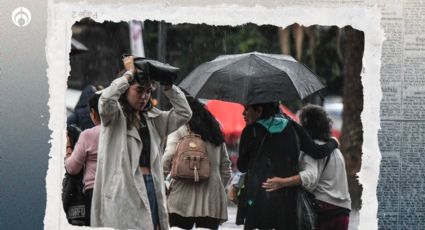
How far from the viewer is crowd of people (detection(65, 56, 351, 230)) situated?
6691 mm

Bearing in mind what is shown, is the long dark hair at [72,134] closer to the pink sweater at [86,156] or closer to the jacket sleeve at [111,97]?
the pink sweater at [86,156]

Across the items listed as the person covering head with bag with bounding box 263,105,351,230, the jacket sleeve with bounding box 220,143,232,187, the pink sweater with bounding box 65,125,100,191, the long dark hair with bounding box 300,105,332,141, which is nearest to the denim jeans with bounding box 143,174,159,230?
the pink sweater with bounding box 65,125,100,191

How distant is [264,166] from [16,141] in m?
1.82

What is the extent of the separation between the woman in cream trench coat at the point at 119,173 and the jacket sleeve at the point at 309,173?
1095mm

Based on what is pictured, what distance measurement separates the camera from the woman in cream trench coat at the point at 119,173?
6637mm

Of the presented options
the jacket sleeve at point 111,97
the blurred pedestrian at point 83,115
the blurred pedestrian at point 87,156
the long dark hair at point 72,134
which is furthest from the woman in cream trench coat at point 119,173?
the blurred pedestrian at point 83,115

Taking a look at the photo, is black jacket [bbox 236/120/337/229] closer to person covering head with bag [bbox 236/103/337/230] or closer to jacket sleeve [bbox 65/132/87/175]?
person covering head with bag [bbox 236/103/337/230]

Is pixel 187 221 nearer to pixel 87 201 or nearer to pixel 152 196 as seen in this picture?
pixel 87 201

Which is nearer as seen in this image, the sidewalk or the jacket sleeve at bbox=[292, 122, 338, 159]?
the jacket sleeve at bbox=[292, 122, 338, 159]

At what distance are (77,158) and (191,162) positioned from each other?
870mm

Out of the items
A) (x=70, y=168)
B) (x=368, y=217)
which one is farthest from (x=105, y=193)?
(x=368, y=217)

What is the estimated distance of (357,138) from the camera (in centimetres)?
1328

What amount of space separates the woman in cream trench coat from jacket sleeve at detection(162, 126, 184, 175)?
99 cm

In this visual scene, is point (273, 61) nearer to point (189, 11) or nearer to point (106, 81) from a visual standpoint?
point (189, 11)
